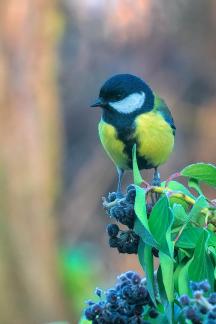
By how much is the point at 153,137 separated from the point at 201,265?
1129mm

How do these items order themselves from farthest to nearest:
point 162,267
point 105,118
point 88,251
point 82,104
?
point 82,104 → point 88,251 → point 105,118 → point 162,267

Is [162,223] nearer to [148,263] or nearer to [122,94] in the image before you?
[148,263]

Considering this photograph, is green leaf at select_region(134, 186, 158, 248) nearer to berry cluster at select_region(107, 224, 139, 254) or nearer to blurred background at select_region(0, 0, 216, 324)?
berry cluster at select_region(107, 224, 139, 254)

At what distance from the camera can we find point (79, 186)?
26.8ft

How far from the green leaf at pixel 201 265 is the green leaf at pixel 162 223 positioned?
0.20ft

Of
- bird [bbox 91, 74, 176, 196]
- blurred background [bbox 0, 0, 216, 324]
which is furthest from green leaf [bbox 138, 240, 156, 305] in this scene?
blurred background [bbox 0, 0, 216, 324]

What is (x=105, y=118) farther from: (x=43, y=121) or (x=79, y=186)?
(x=79, y=186)

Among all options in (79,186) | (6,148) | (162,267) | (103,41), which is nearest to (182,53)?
(103,41)

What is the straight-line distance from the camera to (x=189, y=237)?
152cm

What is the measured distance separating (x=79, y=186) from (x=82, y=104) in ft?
3.32

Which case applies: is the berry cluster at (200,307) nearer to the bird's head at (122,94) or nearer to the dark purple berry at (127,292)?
the dark purple berry at (127,292)

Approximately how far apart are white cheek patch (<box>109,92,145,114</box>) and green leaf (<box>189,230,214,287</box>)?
121cm

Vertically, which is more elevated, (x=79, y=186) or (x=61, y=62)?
(x=61, y=62)

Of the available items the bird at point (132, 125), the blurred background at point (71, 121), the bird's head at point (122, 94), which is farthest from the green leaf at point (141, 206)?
the blurred background at point (71, 121)
